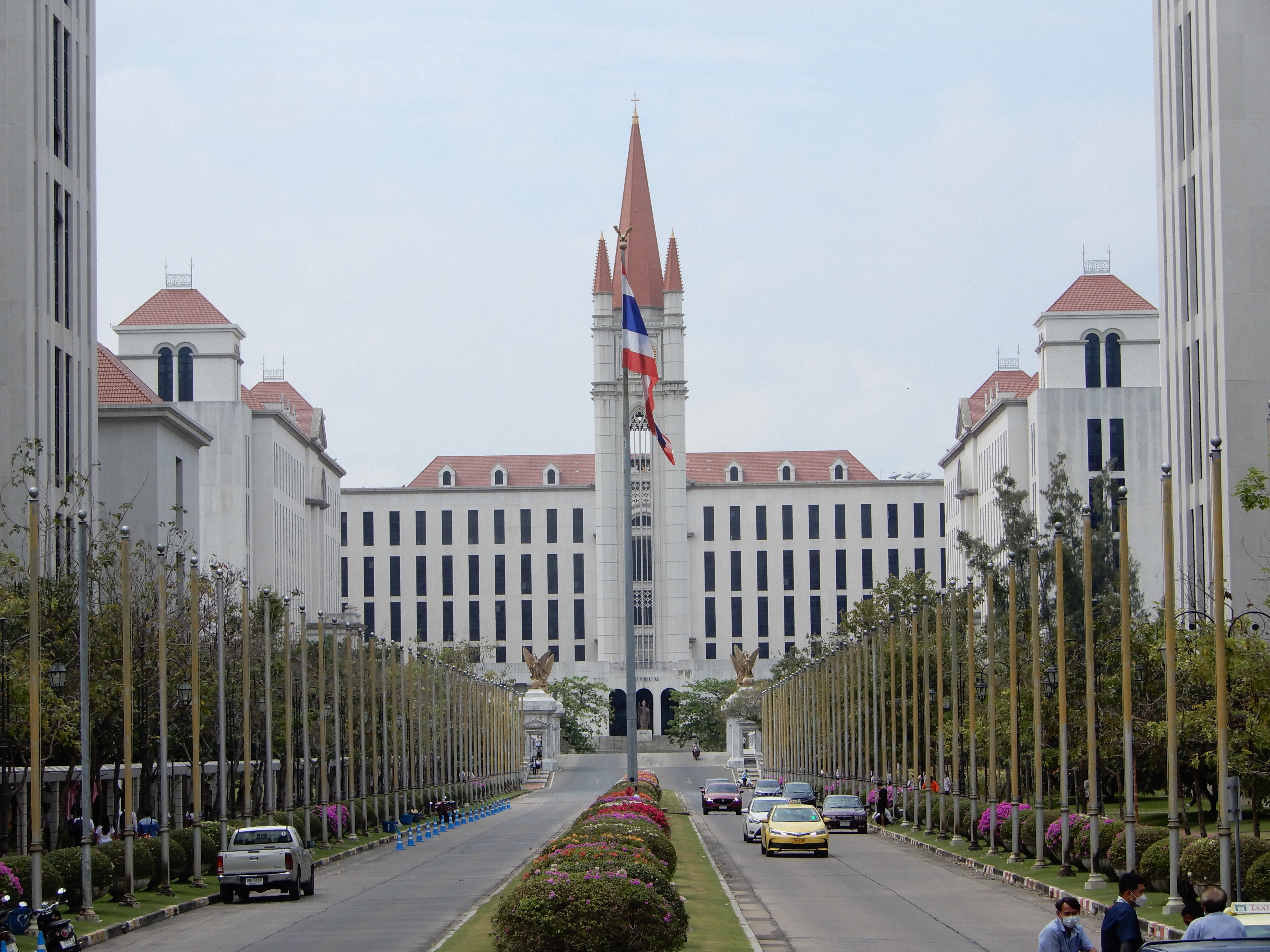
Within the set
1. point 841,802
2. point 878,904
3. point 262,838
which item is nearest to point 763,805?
point 841,802

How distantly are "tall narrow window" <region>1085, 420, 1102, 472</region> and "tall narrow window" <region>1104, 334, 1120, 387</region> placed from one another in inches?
114

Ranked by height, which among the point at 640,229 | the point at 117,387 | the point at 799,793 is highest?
the point at 640,229

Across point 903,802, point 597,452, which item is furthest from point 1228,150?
point 597,452

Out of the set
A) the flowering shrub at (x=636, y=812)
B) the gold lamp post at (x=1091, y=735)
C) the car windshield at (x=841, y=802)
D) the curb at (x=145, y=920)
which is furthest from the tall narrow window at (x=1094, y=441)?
the curb at (x=145, y=920)

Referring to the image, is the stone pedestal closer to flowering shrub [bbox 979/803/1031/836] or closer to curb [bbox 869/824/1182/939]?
curb [bbox 869/824/1182/939]

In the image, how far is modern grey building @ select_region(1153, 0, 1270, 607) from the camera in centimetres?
5175

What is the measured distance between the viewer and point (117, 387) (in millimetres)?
70500

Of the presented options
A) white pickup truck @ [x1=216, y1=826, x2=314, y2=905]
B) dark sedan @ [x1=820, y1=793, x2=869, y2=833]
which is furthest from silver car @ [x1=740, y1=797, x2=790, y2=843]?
white pickup truck @ [x1=216, y1=826, x2=314, y2=905]

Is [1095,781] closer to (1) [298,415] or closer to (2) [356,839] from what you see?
(2) [356,839]

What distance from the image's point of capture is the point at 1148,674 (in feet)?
134

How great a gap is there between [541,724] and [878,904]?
99.7m

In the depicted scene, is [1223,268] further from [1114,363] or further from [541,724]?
[541,724]

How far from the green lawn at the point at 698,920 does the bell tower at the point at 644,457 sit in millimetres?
104476

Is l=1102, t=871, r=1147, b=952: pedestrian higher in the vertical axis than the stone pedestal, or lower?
higher
